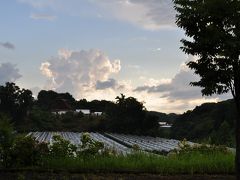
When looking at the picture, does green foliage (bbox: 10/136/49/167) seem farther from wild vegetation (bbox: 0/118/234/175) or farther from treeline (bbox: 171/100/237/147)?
treeline (bbox: 171/100/237/147)

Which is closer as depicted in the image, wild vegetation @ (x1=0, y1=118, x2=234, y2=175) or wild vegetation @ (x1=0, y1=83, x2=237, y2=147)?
wild vegetation @ (x1=0, y1=118, x2=234, y2=175)

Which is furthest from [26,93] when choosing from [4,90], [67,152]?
[67,152]

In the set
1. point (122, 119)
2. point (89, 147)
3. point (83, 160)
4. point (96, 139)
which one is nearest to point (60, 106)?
point (122, 119)

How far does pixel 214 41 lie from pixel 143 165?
4698mm

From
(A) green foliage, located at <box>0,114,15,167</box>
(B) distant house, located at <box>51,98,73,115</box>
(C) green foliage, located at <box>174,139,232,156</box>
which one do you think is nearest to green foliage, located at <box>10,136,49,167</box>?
(A) green foliage, located at <box>0,114,15,167</box>

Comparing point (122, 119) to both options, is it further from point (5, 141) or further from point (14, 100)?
point (5, 141)

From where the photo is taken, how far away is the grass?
43.4 ft

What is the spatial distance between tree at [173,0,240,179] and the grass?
2.79 meters

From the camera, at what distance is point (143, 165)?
531 inches

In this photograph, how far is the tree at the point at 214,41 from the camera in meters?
10.3

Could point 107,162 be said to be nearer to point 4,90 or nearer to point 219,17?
point 219,17

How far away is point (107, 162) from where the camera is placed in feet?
44.4

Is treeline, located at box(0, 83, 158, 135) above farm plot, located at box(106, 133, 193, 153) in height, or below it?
above

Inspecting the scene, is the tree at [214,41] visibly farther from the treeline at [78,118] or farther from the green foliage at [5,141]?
the treeline at [78,118]
